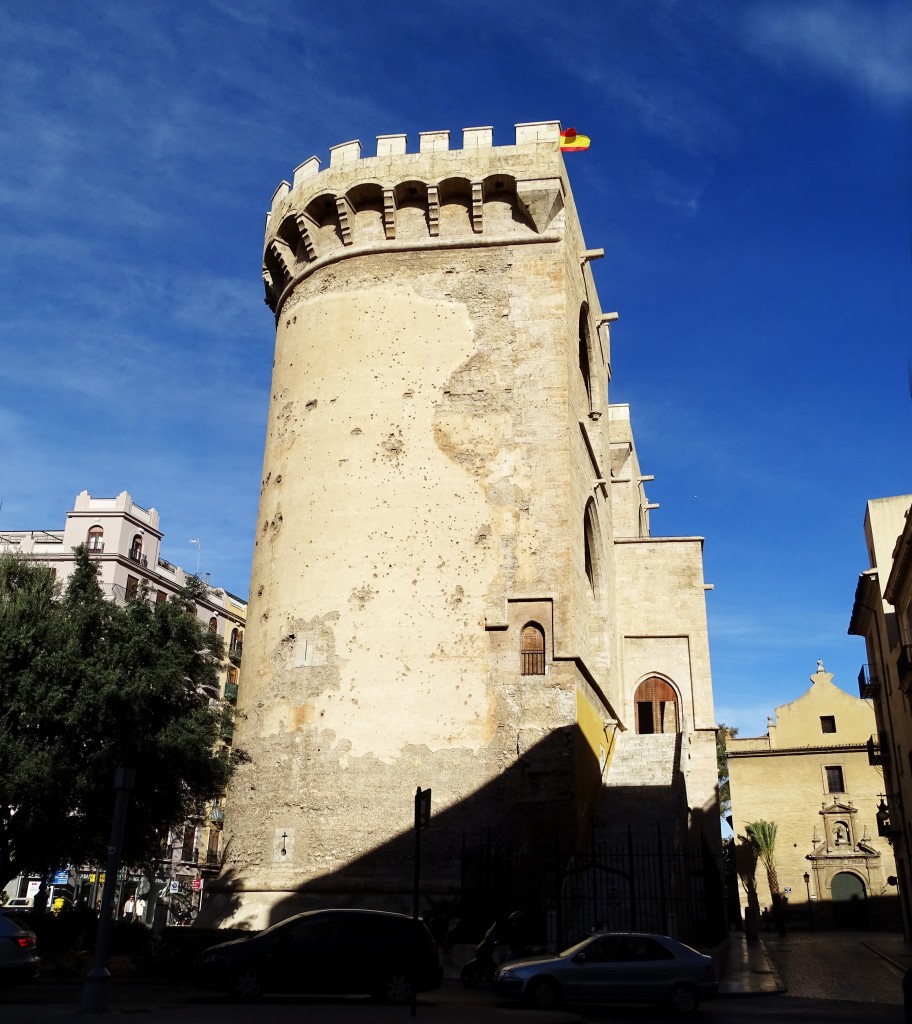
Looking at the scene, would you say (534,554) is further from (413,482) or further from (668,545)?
(668,545)

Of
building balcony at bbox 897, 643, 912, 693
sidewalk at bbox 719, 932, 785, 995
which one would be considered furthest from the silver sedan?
building balcony at bbox 897, 643, 912, 693

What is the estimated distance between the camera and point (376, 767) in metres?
17.3

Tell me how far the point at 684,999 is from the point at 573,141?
1710 centimetres

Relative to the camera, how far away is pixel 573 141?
21812mm

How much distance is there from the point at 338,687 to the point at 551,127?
477 inches

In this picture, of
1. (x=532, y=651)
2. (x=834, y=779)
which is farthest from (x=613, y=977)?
(x=834, y=779)

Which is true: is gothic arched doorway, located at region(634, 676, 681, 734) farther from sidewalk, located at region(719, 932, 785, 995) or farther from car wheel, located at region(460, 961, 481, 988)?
car wheel, located at region(460, 961, 481, 988)

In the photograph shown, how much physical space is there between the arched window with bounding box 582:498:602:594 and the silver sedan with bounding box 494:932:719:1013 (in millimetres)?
11217

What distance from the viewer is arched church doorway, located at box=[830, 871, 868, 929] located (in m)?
39.3

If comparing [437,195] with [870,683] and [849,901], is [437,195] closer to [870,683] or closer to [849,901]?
[870,683]

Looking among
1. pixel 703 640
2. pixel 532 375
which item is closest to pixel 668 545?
pixel 703 640

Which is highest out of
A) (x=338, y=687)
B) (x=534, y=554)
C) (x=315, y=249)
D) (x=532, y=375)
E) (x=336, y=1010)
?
(x=315, y=249)

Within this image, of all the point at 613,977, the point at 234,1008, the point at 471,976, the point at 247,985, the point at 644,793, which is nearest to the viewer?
the point at 234,1008

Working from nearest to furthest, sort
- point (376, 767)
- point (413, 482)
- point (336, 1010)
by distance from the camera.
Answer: point (336, 1010)
point (376, 767)
point (413, 482)
